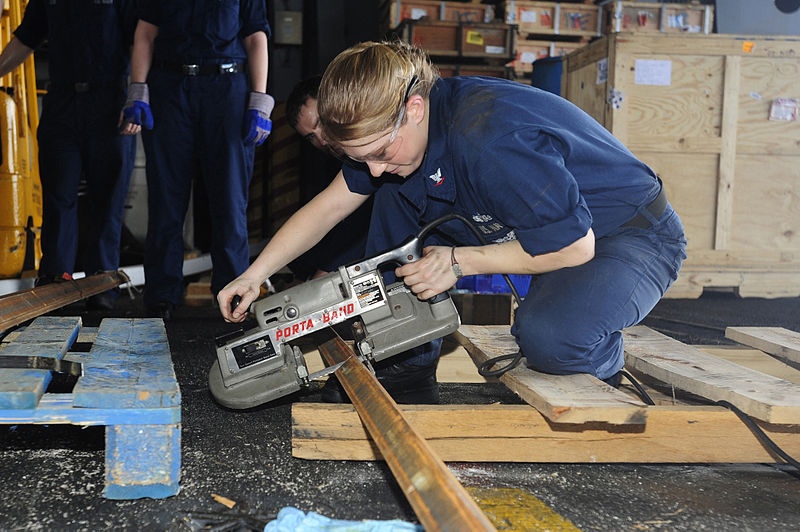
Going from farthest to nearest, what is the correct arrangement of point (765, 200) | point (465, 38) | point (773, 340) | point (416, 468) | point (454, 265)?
point (465, 38), point (765, 200), point (773, 340), point (454, 265), point (416, 468)

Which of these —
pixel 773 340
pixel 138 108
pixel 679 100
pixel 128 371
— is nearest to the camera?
pixel 128 371

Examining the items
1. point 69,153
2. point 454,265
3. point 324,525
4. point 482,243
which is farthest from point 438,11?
point 324,525

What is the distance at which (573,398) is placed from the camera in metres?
1.75

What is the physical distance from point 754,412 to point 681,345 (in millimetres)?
730

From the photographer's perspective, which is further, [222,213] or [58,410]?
[222,213]

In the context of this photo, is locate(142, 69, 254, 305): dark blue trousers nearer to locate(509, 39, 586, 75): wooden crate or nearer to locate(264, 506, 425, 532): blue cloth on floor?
locate(264, 506, 425, 532): blue cloth on floor

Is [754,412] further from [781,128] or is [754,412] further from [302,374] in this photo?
[781,128]

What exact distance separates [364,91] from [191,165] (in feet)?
8.63

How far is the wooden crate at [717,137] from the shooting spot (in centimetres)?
486

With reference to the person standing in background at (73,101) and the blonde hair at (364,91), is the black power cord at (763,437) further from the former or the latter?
the person standing in background at (73,101)

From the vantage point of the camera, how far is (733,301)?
5.35 m

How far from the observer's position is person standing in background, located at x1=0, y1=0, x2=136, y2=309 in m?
4.25

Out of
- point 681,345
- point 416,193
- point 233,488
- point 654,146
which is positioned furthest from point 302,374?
point 654,146

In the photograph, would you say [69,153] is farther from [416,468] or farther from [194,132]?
[416,468]
